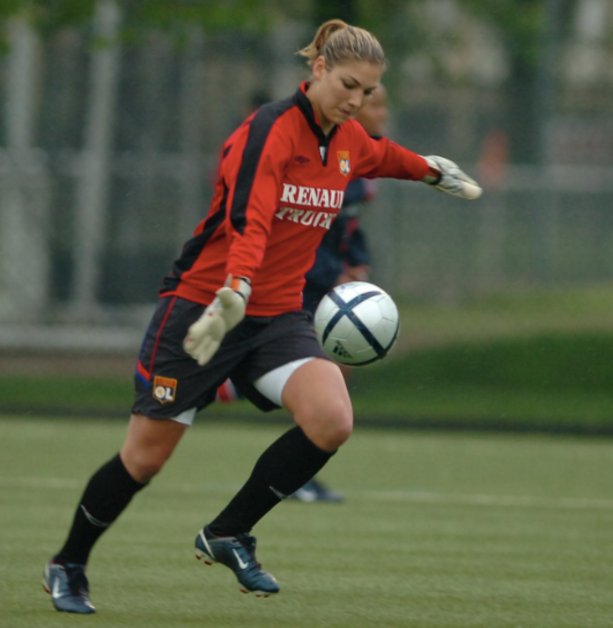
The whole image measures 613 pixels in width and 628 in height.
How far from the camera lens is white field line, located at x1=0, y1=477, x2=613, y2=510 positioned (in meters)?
10.1

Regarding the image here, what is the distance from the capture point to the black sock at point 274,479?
633cm

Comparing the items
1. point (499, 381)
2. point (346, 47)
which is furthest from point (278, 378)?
point (499, 381)

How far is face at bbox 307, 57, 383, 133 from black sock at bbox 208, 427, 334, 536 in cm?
Result: 117

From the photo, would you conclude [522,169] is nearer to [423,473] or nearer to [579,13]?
[579,13]

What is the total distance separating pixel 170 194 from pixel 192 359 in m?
11.1

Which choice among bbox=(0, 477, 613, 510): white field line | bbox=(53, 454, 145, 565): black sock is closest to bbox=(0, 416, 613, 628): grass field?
bbox=(0, 477, 613, 510): white field line

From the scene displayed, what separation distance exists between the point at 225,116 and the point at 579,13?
13.5 feet

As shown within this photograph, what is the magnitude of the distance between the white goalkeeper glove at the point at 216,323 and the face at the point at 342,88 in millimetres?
821

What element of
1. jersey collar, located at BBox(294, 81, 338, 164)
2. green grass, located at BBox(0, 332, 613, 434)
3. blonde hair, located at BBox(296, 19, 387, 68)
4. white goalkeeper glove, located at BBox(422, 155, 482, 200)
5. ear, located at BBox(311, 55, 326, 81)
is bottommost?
green grass, located at BBox(0, 332, 613, 434)

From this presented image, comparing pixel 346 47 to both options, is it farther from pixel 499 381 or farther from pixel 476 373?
pixel 476 373

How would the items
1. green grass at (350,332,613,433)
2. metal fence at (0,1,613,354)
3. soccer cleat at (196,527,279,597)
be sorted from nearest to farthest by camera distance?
soccer cleat at (196,527,279,597)
green grass at (350,332,613,433)
metal fence at (0,1,613,354)

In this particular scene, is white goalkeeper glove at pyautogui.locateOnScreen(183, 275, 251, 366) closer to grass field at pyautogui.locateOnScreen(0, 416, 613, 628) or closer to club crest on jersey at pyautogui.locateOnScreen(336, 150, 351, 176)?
club crest on jersey at pyautogui.locateOnScreen(336, 150, 351, 176)

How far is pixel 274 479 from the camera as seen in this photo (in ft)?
20.9

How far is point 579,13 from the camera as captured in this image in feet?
61.4
